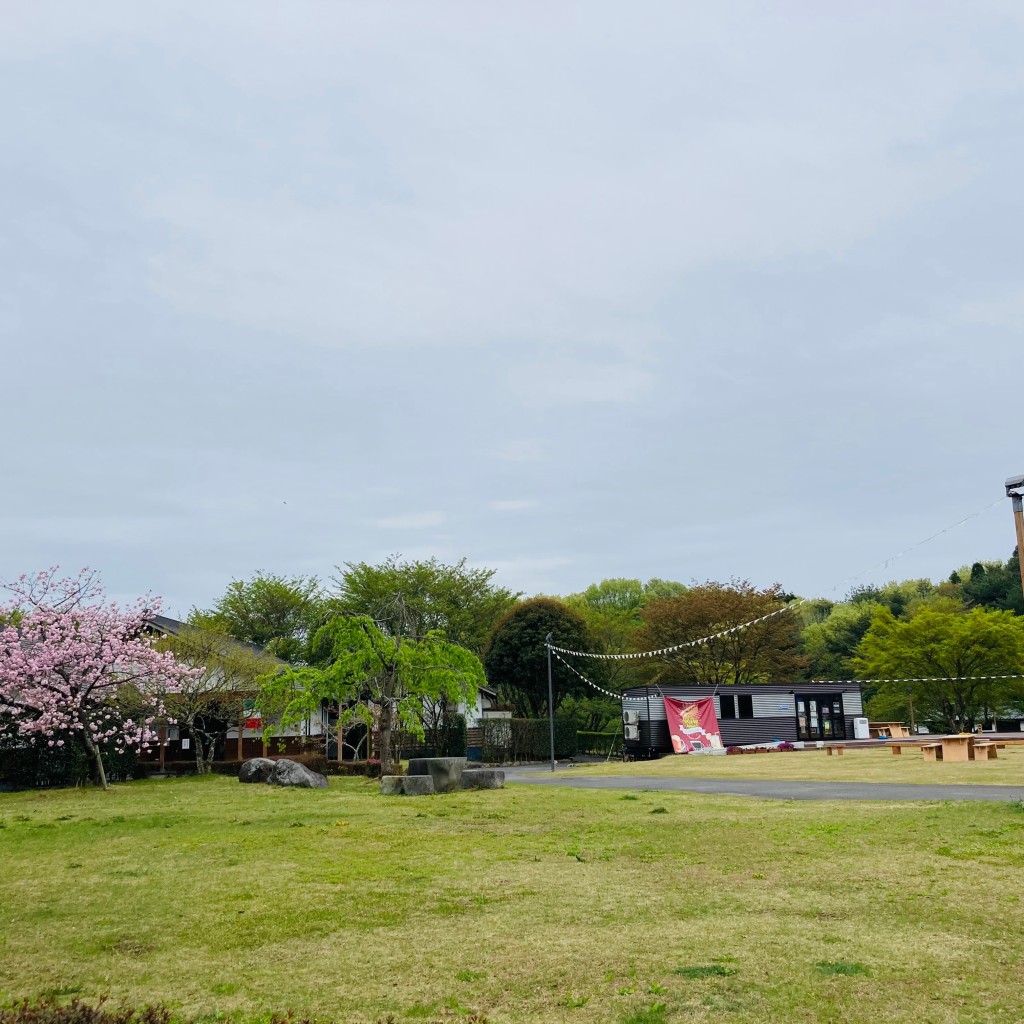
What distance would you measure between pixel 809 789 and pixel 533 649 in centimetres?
3084

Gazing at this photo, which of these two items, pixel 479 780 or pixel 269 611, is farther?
pixel 269 611

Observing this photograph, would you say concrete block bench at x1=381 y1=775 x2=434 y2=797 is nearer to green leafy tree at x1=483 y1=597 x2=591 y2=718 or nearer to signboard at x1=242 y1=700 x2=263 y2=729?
signboard at x1=242 y1=700 x2=263 y2=729

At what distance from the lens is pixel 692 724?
131 feet

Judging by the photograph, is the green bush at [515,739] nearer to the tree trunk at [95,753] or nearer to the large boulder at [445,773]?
the tree trunk at [95,753]

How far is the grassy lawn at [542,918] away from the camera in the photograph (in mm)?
4988

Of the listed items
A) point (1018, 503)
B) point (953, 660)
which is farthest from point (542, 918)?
point (953, 660)

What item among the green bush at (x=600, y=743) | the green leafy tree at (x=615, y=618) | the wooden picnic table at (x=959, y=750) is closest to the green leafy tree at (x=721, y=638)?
the green leafy tree at (x=615, y=618)

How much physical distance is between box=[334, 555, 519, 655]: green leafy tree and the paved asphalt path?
2841cm

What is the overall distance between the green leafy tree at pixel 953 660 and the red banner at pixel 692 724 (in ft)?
42.6

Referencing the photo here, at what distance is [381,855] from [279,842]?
5.95 feet

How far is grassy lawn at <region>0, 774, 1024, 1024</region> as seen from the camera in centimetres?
499

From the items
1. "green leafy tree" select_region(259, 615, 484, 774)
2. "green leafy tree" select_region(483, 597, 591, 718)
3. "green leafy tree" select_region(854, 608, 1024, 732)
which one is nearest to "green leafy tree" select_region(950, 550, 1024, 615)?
"green leafy tree" select_region(854, 608, 1024, 732)

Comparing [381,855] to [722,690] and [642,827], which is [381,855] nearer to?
[642,827]

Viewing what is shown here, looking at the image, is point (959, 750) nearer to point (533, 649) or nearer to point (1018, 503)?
point (1018, 503)
